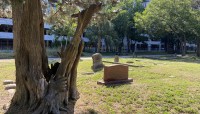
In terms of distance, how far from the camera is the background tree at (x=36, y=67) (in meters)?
7.38

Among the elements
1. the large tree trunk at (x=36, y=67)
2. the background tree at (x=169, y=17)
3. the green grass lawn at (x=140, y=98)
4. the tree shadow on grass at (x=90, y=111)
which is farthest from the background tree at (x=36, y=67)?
the background tree at (x=169, y=17)

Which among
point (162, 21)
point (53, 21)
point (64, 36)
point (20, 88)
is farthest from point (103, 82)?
point (64, 36)

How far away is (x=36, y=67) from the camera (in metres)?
7.49

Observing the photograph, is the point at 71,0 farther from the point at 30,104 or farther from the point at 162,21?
the point at 162,21

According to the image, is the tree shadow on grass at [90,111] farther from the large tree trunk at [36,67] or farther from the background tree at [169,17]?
the background tree at [169,17]

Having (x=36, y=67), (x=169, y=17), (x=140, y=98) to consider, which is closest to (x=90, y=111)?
(x=36, y=67)

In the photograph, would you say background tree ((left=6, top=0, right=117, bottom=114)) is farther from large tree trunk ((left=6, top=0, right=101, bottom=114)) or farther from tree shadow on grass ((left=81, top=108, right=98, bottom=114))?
tree shadow on grass ((left=81, top=108, right=98, bottom=114))

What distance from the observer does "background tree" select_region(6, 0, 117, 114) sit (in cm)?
→ 738

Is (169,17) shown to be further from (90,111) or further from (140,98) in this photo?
(90,111)

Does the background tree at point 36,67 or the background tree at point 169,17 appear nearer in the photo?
the background tree at point 36,67

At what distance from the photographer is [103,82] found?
37.6 ft

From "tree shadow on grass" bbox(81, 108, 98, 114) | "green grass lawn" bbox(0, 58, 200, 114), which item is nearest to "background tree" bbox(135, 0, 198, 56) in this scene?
"green grass lawn" bbox(0, 58, 200, 114)

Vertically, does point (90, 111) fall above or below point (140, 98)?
below

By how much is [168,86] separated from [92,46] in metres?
44.8
